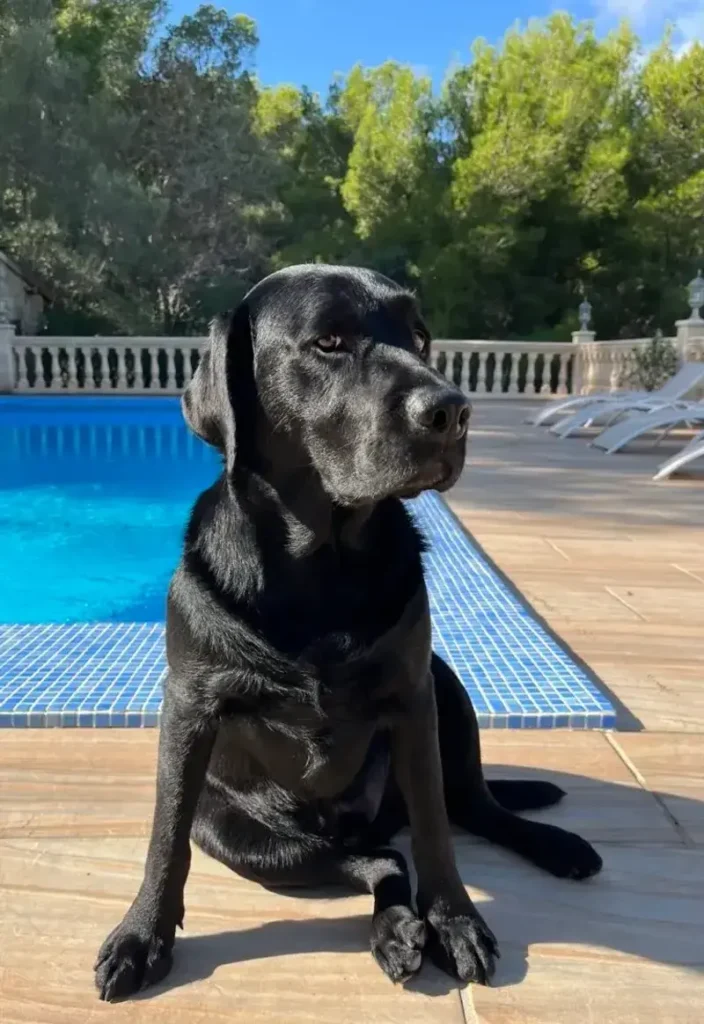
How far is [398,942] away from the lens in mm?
1616

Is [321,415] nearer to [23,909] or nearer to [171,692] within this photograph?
[171,692]

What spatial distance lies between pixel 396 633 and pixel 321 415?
1.43ft

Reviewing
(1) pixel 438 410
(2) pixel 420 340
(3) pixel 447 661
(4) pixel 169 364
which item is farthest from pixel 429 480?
(4) pixel 169 364

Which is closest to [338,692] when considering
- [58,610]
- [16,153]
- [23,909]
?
→ [23,909]

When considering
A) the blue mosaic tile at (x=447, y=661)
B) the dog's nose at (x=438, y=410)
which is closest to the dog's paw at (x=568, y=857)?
the blue mosaic tile at (x=447, y=661)

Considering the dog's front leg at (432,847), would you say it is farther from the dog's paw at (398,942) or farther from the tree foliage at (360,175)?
the tree foliage at (360,175)

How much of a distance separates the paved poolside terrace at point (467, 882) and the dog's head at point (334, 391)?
2.94ft

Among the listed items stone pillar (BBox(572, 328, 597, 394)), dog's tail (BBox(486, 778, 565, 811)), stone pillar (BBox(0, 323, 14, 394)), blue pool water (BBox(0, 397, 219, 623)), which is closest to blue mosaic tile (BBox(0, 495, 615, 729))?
dog's tail (BBox(486, 778, 565, 811))

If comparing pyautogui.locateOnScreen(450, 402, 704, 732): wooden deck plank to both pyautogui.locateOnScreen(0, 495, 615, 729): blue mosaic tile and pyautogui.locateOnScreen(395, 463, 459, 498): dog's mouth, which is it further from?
pyautogui.locateOnScreen(395, 463, 459, 498): dog's mouth

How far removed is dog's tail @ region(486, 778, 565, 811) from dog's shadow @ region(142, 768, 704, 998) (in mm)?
162

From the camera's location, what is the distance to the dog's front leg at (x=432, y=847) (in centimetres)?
164

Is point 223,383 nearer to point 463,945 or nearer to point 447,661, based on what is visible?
point 463,945

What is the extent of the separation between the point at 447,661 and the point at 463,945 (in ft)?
5.17

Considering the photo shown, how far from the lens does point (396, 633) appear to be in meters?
1.62
